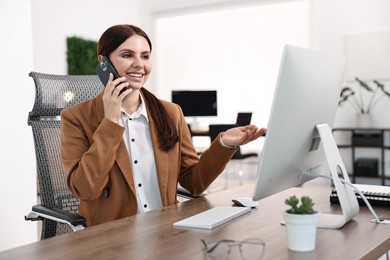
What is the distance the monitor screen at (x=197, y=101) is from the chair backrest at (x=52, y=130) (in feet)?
15.3

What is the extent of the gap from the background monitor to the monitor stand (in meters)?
0.03

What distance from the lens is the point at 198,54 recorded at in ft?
25.7

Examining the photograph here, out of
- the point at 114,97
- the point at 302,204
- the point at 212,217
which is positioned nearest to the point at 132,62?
the point at 114,97

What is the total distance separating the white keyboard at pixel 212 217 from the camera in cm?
140

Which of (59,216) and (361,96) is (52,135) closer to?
(59,216)

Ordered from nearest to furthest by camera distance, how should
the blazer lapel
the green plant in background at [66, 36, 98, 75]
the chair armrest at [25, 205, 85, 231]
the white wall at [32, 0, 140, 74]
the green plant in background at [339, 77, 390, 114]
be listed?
1. the chair armrest at [25, 205, 85, 231]
2. the blazer lapel
3. the green plant in background at [339, 77, 390, 114]
4. the white wall at [32, 0, 140, 74]
5. the green plant in background at [66, 36, 98, 75]

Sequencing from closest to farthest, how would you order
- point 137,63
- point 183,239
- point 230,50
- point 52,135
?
point 183,239 < point 137,63 < point 52,135 < point 230,50

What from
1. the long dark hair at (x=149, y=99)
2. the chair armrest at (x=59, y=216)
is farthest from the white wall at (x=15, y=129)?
the long dark hair at (x=149, y=99)

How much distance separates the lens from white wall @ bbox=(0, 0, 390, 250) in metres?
3.07

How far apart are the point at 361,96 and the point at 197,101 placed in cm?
209

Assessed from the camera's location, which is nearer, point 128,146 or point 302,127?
point 302,127

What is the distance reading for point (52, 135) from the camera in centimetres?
Result: 216

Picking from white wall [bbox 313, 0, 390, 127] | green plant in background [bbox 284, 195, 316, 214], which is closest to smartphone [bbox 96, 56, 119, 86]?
green plant in background [bbox 284, 195, 316, 214]

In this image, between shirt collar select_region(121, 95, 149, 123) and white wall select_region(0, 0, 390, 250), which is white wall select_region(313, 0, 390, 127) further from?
shirt collar select_region(121, 95, 149, 123)
